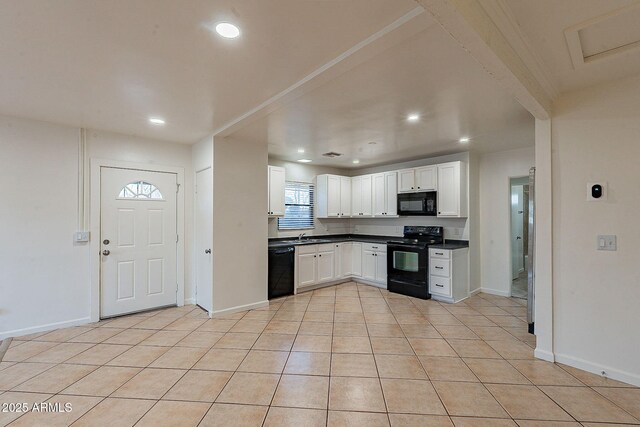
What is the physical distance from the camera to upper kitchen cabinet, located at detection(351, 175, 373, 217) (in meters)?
6.05

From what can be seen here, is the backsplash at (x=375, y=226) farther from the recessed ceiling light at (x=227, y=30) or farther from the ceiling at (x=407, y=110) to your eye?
the recessed ceiling light at (x=227, y=30)

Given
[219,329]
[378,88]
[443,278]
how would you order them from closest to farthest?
1. [378,88]
2. [219,329]
3. [443,278]

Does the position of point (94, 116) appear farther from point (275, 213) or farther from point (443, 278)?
point (443, 278)

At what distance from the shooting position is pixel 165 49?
75.4 inches

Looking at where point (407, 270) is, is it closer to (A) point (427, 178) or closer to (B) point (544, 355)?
(A) point (427, 178)

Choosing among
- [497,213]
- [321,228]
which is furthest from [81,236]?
[497,213]

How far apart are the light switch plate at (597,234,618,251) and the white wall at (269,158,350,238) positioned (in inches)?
173

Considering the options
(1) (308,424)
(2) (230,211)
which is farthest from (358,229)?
(1) (308,424)

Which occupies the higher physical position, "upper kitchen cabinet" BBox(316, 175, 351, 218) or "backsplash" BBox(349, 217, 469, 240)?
"upper kitchen cabinet" BBox(316, 175, 351, 218)

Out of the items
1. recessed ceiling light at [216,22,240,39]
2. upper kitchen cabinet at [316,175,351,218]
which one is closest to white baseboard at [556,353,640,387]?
recessed ceiling light at [216,22,240,39]

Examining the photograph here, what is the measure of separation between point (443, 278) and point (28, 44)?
16.7 ft

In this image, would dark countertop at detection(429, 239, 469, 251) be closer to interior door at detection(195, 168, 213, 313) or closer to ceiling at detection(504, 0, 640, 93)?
ceiling at detection(504, 0, 640, 93)

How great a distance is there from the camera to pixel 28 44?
72.6 inches

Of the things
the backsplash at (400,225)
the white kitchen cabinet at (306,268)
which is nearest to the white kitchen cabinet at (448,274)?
the backsplash at (400,225)
